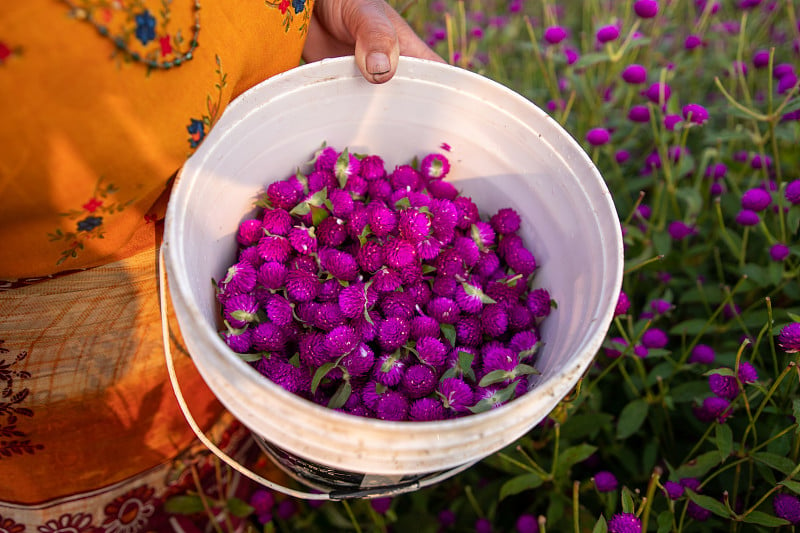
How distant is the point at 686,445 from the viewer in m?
0.95

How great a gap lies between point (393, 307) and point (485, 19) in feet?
4.94

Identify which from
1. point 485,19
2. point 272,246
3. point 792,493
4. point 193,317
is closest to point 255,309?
point 272,246

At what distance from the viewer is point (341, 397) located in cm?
69

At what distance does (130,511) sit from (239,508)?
0.55ft

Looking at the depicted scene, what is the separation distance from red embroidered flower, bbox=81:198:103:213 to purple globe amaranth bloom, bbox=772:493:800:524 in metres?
0.84

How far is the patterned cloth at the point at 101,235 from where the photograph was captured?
0.48 meters

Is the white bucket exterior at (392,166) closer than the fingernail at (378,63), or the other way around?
the white bucket exterior at (392,166)

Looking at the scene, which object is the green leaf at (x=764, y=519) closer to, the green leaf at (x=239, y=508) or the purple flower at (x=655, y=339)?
the purple flower at (x=655, y=339)

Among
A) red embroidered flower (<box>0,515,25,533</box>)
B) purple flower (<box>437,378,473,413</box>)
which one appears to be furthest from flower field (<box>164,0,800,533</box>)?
red embroidered flower (<box>0,515,25,533</box>)

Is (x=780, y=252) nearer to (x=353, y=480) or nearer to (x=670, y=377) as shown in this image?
(x=670, y=377)

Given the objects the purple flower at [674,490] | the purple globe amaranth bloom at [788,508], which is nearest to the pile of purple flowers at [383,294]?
the purple flower at [674,490]

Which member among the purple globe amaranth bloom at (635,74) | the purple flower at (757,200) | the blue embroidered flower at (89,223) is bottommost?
the purple flower at (757,200)

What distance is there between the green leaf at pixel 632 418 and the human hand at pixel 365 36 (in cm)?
62

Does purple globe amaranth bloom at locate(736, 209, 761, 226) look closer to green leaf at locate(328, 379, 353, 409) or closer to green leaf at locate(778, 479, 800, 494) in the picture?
green leaf at locate(778, 479, 800, 494)
